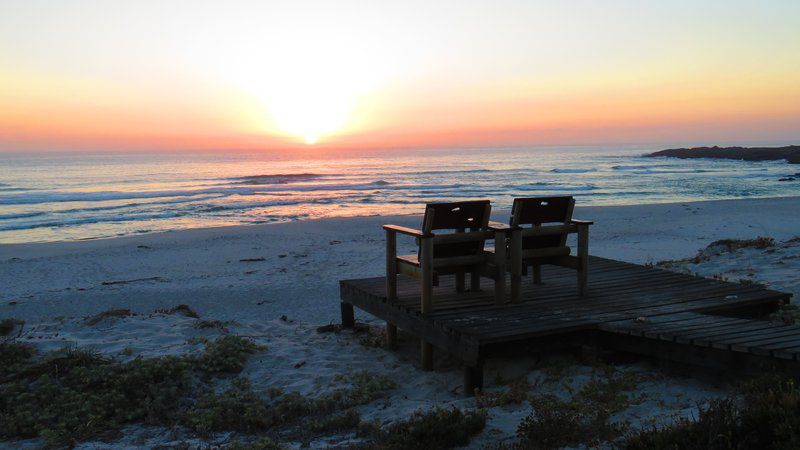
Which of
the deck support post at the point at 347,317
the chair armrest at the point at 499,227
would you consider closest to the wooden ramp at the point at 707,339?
the chair armrest at the point at 499,227

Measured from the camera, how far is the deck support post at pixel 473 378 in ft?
17.1

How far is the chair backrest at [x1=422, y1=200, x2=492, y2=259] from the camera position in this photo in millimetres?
5883

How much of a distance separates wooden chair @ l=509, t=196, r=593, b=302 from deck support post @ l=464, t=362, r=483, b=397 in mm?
1372

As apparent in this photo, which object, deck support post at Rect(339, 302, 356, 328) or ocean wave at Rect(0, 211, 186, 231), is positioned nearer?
deck support post at Rect(339, 302, 356, 328)

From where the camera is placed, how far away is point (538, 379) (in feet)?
17.3

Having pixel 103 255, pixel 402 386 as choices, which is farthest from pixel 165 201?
pixel 402 386

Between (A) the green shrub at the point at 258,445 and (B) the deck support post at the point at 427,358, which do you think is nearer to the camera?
(A) the green shrub at the point at 258,445

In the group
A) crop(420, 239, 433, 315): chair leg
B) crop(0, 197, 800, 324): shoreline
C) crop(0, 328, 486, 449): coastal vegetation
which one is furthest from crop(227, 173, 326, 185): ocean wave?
crop(420, 239, 433, 315): chair leg

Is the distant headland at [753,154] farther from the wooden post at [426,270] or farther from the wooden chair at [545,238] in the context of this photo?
the wooden post at [426,270]

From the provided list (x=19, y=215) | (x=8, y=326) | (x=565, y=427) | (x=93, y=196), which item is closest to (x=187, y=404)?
(x=565, y=427)

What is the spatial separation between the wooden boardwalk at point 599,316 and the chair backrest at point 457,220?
0.59 metres

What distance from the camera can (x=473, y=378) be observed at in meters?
5.24

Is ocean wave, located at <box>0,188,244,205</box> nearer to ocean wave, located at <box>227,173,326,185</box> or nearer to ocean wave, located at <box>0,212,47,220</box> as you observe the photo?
ocean wave, located at <box>0,212,47,220</box>

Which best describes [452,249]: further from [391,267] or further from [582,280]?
[582,280]
